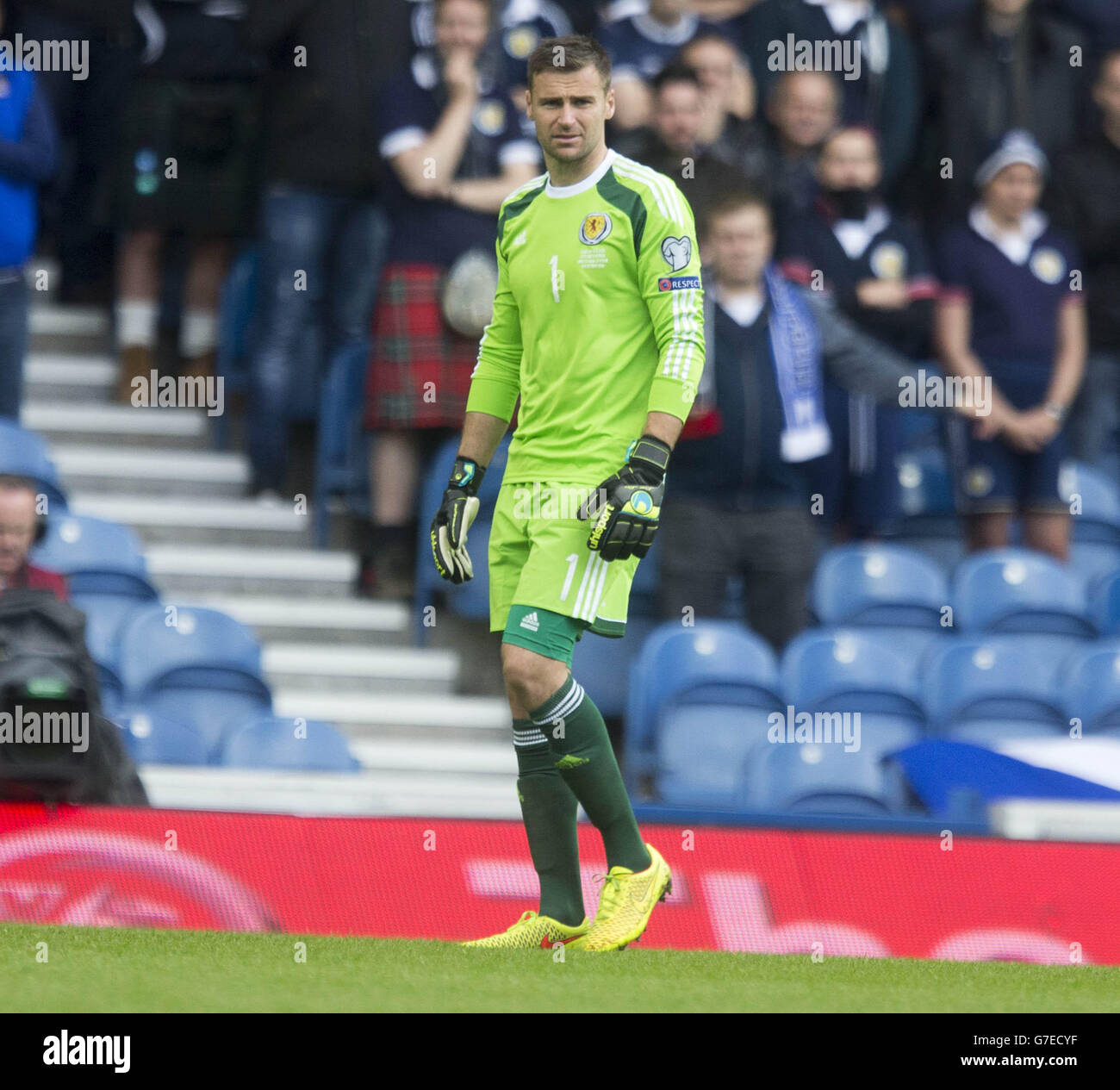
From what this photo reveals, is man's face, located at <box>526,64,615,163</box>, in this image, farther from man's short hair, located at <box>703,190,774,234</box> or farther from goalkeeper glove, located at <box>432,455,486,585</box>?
man's short hair, located at <box>703,190,774,234</box>

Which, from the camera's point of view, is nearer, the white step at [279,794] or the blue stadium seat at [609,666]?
the white step at [279,794]

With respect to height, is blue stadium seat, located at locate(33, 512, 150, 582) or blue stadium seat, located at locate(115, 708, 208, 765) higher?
blue stadium seat, located at locate(33, 512, 150, 582)

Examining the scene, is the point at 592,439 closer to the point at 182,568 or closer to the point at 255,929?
the point at 255,929

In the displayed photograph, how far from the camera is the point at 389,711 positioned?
317 inches

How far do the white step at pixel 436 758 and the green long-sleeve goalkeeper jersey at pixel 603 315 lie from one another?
9.72 feet

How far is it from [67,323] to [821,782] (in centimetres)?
449

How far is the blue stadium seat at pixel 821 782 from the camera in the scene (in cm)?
686

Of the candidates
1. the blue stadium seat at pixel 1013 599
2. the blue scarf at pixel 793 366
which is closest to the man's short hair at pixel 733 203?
the blue scarf at pixel 793 366

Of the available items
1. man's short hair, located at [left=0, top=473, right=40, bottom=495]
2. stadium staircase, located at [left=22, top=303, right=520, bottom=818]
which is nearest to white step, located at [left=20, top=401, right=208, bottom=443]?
stadium staircase, located at [left=22, top=303, right=520, bottom=818]

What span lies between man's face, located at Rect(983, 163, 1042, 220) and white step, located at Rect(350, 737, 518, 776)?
10.7ft

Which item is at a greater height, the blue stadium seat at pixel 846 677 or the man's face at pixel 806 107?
the man's face at pixel 806 107

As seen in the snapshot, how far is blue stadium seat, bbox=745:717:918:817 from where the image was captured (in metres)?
6.86

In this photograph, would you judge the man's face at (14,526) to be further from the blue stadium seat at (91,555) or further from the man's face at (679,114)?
the man's face at (679,114)

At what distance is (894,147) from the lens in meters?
9.26
